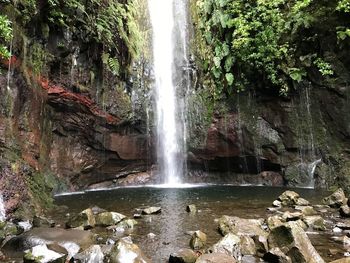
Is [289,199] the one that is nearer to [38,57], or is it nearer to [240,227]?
[240,227]

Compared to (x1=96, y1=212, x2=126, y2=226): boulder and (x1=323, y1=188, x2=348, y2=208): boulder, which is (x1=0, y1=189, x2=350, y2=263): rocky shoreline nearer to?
(x1=96, y1=212, x2=126, y2=226): boulder

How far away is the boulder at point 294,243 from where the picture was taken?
5.62 metres

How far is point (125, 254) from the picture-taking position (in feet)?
18.6

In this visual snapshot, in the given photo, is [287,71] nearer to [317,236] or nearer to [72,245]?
[317,236]

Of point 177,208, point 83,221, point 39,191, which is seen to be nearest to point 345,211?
point 177,208

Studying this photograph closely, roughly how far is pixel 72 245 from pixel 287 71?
12.1 metres

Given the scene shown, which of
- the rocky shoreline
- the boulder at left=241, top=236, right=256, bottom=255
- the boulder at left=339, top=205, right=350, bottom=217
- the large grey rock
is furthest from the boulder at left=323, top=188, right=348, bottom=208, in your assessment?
the large grey rock

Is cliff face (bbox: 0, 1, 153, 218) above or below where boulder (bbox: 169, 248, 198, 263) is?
above

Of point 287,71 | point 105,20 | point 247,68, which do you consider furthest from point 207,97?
point 105,20

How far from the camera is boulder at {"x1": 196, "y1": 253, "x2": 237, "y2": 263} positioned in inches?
216

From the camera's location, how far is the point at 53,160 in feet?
47.8

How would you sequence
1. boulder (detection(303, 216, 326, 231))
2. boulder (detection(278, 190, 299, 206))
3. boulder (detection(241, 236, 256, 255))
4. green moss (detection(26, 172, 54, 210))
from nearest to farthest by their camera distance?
boulder (detection(241, 236, 256, 255)) < boulder (detection(303, 216, 326, 231)) < green moss (detection(26, 172, 54, 210)) < boulder (detection(278, 190, 299, 206))

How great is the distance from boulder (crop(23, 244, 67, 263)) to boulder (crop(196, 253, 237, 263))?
2.18 metres

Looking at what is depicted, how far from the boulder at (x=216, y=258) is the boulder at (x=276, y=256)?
665 millimetres
